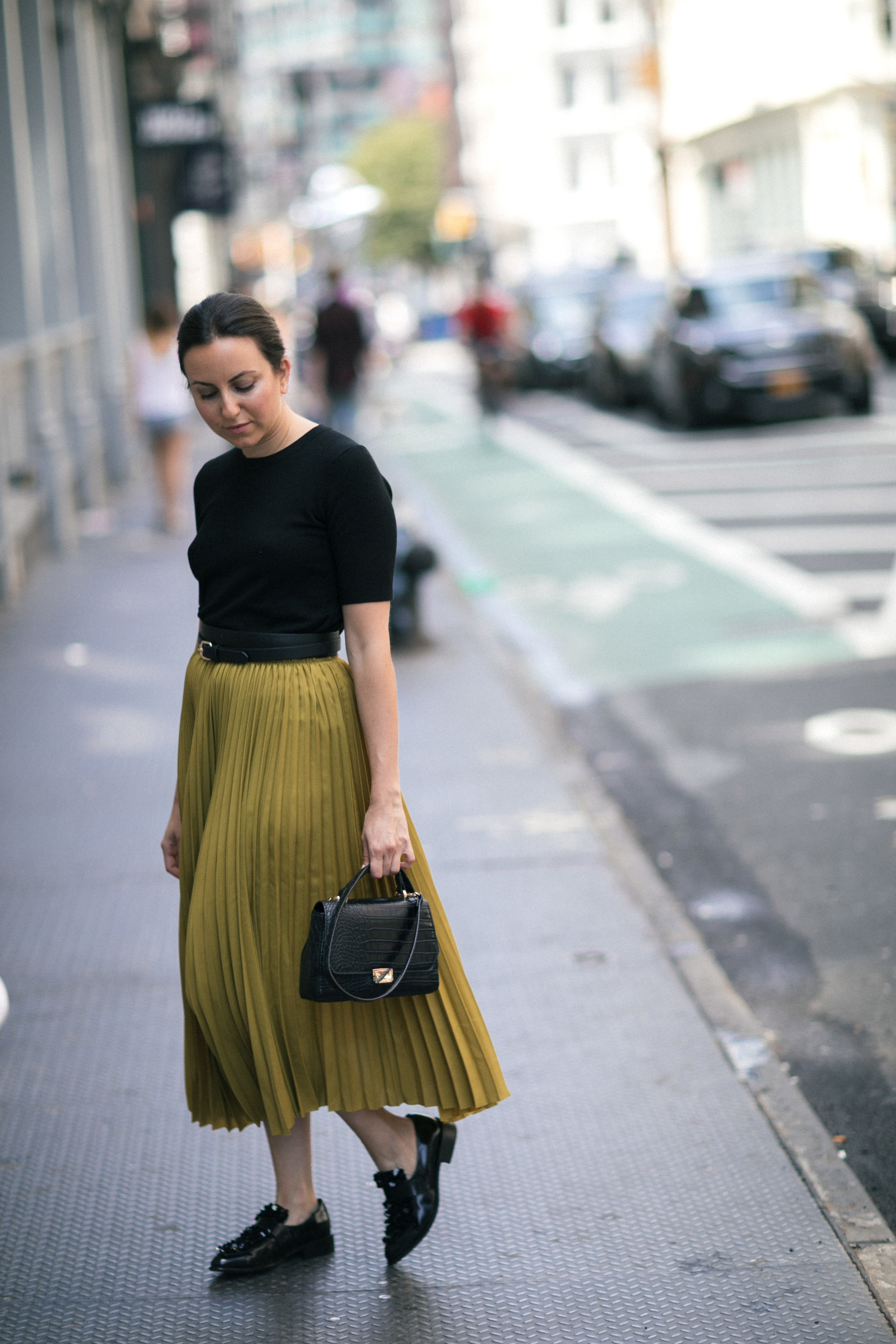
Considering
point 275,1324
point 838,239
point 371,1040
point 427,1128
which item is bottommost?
point 275,1324

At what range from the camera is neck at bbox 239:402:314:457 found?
2986mm

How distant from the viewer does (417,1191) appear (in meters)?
3.27

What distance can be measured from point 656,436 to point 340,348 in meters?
5.40

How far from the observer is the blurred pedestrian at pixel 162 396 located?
1354 centimetres

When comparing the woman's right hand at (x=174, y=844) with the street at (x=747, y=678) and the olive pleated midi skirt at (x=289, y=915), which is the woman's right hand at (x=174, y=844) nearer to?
the olive pleated midi skirt at (x=289, y=915)

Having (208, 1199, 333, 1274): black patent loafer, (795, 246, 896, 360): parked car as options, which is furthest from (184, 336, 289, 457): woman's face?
(795, 246, 896, 360): parked car

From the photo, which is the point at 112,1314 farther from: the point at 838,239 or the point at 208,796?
the point at 838,239

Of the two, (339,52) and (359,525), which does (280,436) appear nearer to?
(359,525)

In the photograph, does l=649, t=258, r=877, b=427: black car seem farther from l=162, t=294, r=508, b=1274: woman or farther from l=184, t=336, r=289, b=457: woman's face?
l=184, t=336, r=289, b=457: woman's face

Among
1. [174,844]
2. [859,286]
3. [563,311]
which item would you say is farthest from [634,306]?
[174,844]

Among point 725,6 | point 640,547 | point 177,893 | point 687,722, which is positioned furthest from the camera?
point 725,6

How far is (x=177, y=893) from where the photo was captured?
568cm

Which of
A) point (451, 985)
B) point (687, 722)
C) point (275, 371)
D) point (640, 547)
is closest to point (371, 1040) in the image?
point (451, 985)

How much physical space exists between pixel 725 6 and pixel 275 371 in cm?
5358
